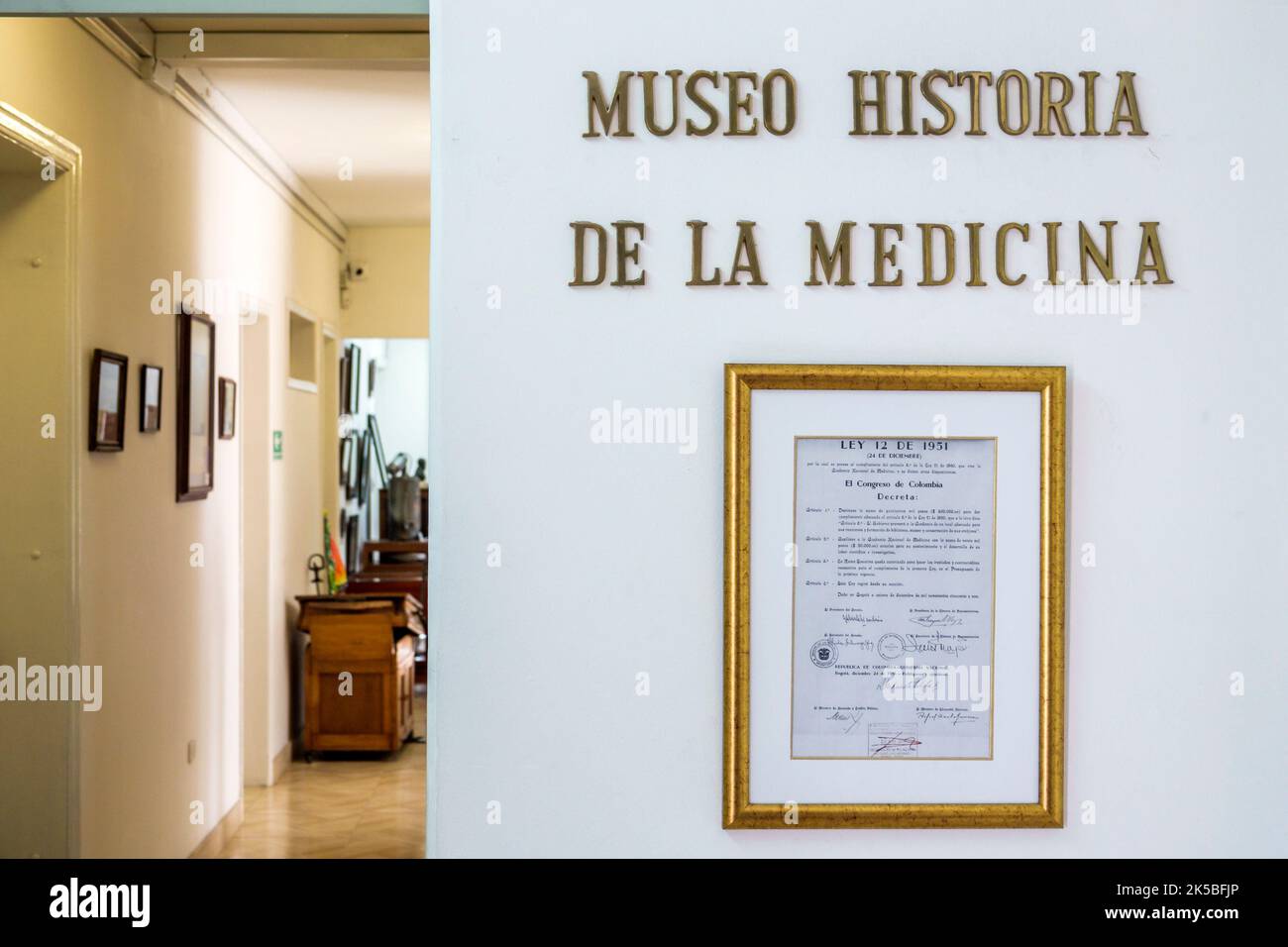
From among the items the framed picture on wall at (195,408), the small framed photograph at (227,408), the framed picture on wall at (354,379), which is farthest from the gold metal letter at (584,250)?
the framed picture on wall at (354,379)

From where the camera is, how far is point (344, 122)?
241 inches

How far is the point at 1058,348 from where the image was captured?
6.46 feet

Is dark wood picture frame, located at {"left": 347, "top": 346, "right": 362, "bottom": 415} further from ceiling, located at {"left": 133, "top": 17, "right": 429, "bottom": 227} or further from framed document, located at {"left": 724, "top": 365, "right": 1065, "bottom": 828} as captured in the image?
framed document, located at {"left": 724, "top": 365, "right": 1065, "bottom": 828}

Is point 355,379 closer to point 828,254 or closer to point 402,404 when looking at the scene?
point 402,404

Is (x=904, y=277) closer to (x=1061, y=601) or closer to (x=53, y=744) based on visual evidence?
(x=1061, y=601)

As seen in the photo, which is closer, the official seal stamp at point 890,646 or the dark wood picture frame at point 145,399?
the official seal stamp at point 890,646

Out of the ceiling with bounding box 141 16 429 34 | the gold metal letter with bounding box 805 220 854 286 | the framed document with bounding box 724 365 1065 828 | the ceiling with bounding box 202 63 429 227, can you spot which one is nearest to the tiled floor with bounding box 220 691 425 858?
the ceiling with bounding box 141 16 429 34

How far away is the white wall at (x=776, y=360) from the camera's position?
1944mm

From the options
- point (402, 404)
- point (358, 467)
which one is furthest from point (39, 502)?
point (402, 404)

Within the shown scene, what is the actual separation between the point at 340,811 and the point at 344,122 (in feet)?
11.0

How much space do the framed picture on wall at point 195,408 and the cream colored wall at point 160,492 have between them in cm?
9

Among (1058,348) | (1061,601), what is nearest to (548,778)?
(1061,601)

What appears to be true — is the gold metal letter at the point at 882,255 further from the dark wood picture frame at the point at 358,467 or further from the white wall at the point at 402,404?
the white wall at the point at 402,404

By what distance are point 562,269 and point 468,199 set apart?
0.18m
